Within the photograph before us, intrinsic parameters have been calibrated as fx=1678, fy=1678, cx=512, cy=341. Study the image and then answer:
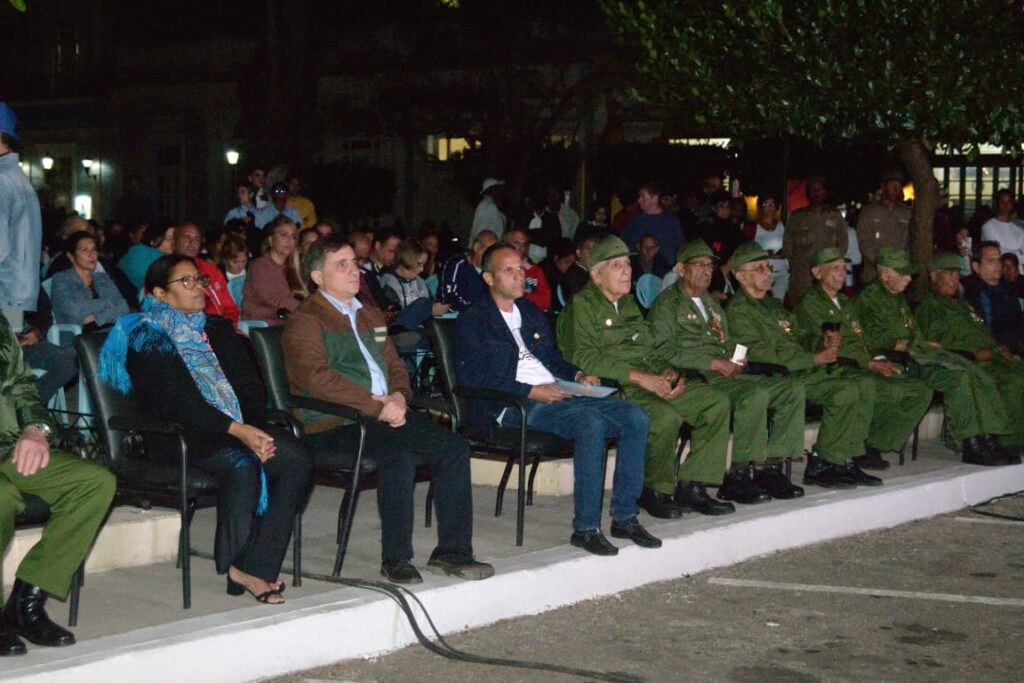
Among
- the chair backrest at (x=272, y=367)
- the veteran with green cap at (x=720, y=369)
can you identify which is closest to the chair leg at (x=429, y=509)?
the chair backrest at (x=272, y=367)

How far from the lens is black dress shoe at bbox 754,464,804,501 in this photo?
10180 millimetres

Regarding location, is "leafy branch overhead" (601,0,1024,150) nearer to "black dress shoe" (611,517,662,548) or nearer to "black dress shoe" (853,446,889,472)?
"black dress shoe" (853,446,889,472)

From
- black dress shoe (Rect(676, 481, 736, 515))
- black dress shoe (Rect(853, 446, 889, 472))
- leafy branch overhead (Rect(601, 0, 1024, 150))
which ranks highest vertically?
leafy branch overhead (Rect(601, 0, 1024, 150))

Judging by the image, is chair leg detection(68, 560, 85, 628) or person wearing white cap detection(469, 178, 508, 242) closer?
chair leg detection(68, 560, 85, 628)

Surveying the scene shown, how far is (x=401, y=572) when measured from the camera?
24.2ft

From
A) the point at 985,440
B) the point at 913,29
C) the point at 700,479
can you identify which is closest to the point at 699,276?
the point at 700,479

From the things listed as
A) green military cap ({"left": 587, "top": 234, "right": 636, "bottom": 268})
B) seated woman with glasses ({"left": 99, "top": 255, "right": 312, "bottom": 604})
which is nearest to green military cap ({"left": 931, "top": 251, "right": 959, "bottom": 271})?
green military cap ({"left": 587, "top": 234, "right": 636, "bottom": 268})

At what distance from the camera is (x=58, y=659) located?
602 cm

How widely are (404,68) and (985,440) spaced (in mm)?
25302

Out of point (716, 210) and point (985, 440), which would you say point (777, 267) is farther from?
point (985, 440)

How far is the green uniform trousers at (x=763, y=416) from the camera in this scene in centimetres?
1001

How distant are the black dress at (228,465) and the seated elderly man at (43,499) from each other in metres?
0.61

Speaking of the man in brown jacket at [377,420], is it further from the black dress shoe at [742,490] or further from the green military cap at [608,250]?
the black dress shoe at [742,490]

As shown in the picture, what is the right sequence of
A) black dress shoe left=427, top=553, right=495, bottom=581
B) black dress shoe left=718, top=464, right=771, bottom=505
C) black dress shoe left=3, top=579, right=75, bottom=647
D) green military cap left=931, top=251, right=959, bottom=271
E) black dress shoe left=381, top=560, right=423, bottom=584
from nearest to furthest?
black dress shoe left=3, top=579, right=75, bottom=647 < black dress shoe left=381, top=560, right=423, bottom=584 < black dress shoe left=427, top=553, right=495, bottom=581 < black dress shoe left=718, top=464, right=771, bottom=505 < green military cap left=931, top=251, right=959, bottom=271
